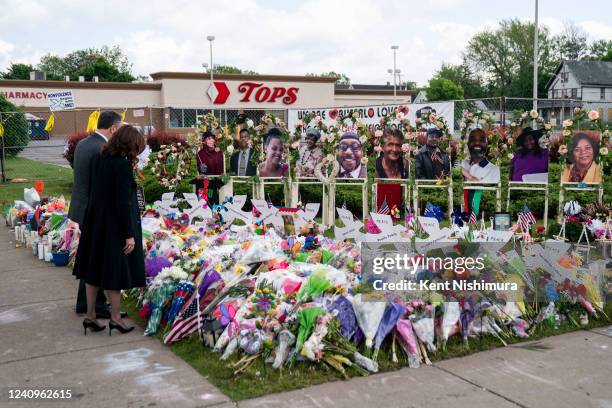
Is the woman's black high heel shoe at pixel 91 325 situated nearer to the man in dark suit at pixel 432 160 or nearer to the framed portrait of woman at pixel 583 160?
the man in dark suit at pixel 432 160

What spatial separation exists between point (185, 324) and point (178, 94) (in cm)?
3256

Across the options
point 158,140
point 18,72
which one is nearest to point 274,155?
point 158,140

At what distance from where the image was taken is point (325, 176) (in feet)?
32.4

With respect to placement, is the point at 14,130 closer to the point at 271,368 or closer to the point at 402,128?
the point at 402,128

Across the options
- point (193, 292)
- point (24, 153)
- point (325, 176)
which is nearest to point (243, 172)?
point (325, 176)

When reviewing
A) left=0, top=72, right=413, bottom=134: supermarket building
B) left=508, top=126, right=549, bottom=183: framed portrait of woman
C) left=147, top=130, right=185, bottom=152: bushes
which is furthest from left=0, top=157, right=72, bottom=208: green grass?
left=0, top=72, right=413, bottom=134: supermarket building

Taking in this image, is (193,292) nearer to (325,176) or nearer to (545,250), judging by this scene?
(545,250)

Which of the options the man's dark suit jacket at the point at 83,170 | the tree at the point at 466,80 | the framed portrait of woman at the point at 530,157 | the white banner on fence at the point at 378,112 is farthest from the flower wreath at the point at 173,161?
the tree at the point at 466,80

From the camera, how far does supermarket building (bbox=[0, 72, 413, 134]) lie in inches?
1329

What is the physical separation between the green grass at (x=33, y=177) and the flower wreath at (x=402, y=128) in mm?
7056

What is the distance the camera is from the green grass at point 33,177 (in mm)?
14148

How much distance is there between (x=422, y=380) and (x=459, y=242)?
57.5 inches

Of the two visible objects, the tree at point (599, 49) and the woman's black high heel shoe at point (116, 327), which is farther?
the tree at point (599, 49)

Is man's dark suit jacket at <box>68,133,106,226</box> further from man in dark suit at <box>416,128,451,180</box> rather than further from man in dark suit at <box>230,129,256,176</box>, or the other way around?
man in dark suit at <box>416,128,451,180</box>
